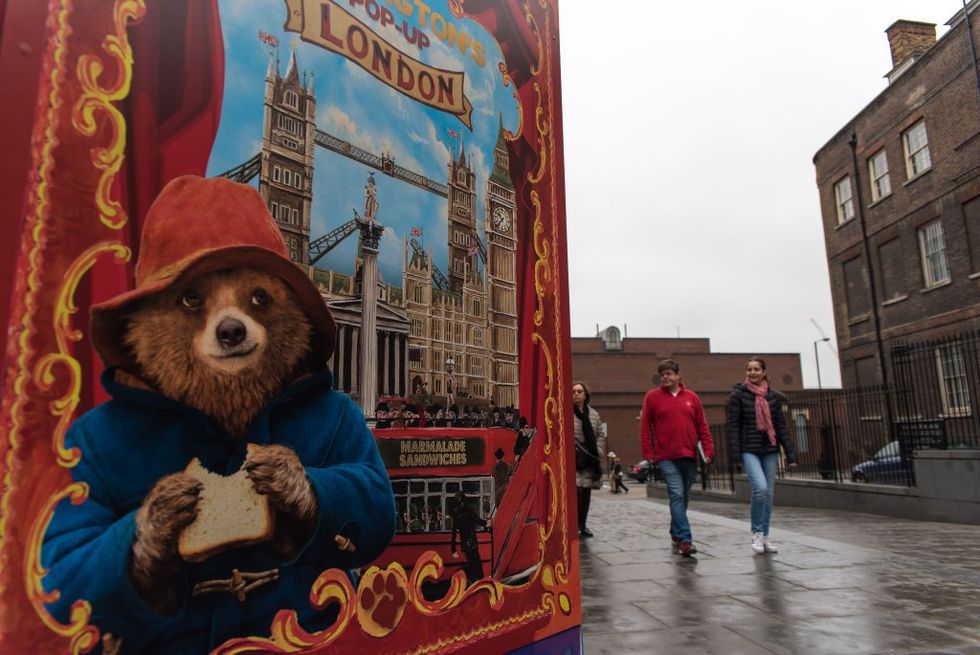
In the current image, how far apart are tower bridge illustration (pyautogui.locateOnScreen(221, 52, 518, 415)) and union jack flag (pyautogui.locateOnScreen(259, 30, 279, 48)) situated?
0.06m

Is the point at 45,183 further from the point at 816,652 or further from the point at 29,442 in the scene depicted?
the point at 816,652

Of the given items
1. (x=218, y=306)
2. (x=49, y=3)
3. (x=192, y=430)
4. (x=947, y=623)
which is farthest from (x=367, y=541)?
(x=947, y=623)

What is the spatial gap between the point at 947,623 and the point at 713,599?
4.52 feet

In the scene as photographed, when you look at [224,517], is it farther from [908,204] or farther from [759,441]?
[908,204]

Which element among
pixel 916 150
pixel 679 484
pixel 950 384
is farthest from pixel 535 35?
pixel 916 150

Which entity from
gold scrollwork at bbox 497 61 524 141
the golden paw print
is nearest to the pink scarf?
gold scrollwork at bbox 497 61 524 141

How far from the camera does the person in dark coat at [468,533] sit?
227cm

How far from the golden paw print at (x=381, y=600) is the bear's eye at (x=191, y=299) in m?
0.96

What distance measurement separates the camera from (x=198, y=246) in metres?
1.73

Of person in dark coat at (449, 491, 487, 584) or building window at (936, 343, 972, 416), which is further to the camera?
building window at (936, 343, 972, 416)

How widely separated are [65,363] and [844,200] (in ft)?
83.3

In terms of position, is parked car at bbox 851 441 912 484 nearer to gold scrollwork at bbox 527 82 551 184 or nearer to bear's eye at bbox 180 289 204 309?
gold scrollwork at bbox 527 82 551 184

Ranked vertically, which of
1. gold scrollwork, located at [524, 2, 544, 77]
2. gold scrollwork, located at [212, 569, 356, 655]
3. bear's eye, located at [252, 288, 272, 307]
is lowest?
gold scrollwork, located at [212, 569, 356, 655]

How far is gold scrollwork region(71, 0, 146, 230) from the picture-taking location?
1588 millimetres
